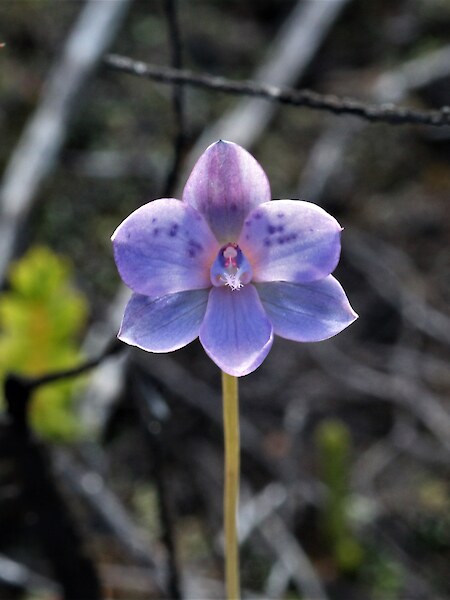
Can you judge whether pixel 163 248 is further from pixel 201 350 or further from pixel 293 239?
pixel 201 350

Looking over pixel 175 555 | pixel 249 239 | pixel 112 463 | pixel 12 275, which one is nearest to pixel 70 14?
pixel 12 275

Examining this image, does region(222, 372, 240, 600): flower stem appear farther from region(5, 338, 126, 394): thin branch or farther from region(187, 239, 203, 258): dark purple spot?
region(5, 338, 126, 394): thin branch

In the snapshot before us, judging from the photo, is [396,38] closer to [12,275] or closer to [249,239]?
[12,275]

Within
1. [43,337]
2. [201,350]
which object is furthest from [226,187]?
[201,350]

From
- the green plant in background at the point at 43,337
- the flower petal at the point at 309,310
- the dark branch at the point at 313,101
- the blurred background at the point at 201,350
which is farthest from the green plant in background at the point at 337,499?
the flower petal at the point at 309,310

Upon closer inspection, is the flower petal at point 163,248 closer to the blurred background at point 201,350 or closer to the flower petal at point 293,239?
the flower petal at point 293,239

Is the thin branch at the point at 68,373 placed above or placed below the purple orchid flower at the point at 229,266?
below

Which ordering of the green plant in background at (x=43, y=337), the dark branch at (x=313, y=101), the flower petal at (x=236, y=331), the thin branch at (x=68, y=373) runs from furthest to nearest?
1. the green plant in background at (x=43, y=337)
2. the thin branch at (x=68, y=373)
3. the dark branch at (x=313, y=101)
4. the flower petal at (x=236, y=331)
